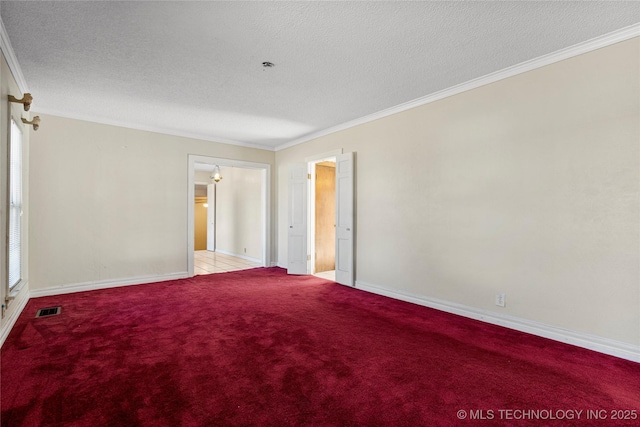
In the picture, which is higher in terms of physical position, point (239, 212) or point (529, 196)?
point (529, 196)

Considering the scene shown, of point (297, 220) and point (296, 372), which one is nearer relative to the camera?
point (296, 372)

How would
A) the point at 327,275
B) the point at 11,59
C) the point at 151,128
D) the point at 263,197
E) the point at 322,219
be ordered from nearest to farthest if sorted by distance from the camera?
→ the point at 11,59
the point at 151,128
the point at 327,275
the point at 322,219
the point at 263,197

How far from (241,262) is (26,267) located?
13.0 feet

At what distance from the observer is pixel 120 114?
15.0ft

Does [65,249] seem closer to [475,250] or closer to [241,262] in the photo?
[241,262]

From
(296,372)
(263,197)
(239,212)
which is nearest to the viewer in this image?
(296,372)

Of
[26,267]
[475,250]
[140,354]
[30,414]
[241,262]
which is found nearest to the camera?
[30,414]

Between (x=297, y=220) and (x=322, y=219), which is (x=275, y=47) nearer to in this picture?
(x=297, y=220)

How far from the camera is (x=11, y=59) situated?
2898mm

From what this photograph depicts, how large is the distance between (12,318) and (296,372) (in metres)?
3.05

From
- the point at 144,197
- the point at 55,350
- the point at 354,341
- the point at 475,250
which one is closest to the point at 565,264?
the point at 475,250

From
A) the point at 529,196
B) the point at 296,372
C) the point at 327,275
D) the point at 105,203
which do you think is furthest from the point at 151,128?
the point at 529,196

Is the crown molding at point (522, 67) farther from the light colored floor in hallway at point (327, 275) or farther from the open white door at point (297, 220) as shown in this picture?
the light colored floor in hallway at point (327, 275)

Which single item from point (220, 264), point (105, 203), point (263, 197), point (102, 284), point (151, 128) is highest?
point (151, 128)
